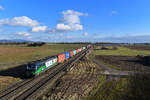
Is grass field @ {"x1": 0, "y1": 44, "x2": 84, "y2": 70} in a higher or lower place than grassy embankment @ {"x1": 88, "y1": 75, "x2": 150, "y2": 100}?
higher

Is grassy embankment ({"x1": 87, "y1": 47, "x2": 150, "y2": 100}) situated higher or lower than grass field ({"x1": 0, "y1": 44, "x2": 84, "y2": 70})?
lower

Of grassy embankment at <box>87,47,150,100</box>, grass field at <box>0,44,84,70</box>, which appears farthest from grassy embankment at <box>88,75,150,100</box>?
grass field at <box>0,44,84,70</box>

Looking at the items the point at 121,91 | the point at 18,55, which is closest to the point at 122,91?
the point at 121,91

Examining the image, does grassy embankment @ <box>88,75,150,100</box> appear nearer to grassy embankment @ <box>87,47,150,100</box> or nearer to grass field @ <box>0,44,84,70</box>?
grassy embankment @ <box>87,47,150,100</box>

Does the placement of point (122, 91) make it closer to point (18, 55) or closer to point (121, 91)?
point (121, 91)

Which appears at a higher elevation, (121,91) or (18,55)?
(18,55)

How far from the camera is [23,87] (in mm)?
19297

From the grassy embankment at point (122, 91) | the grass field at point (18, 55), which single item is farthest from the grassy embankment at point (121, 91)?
the grass field at point (18, 55)

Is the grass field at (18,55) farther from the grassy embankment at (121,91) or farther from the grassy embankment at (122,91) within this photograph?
the grassy embankment at (122,91)

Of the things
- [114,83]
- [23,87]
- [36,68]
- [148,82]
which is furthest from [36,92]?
[148,82]

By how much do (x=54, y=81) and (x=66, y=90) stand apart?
5.45 m

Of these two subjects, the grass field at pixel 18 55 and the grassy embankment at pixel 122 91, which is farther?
the grass field at pixel 18 55

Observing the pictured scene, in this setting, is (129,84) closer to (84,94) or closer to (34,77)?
(84,94)

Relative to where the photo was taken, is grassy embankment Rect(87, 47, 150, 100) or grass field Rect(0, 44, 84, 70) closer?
grassy embankment Rect(87, 47, 150, 100)
